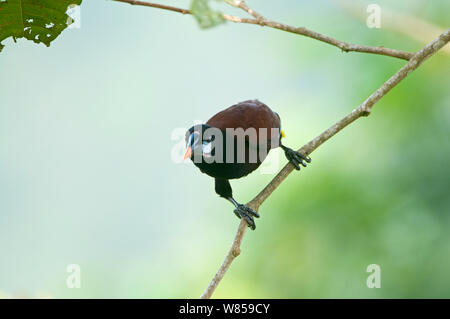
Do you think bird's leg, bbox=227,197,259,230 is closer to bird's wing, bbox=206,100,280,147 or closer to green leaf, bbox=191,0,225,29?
bird's wing, bbox=206,100,280,147

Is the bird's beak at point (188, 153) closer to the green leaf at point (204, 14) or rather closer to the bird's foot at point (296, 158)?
the bird's foot at point (296, 158)

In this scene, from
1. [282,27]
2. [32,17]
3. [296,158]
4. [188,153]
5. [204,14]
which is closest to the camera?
[204,14]

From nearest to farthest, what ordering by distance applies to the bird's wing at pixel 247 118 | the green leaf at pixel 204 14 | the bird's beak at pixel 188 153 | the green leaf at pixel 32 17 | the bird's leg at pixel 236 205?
1. the green leaf at pixel 204 14
2. the green leaf at pixel 32 17
3. the bird's beak at pixel 188 153
4. the bird's leg at pixel 236 205
5. the bird's wing at pixel 247 118

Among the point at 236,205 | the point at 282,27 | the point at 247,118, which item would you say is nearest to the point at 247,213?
the point at 236,205

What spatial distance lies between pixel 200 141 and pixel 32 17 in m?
0.79

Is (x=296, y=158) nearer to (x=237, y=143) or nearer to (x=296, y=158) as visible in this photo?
(x=296, y=158)

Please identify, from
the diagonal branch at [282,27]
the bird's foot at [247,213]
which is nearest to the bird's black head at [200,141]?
the bird's foot at [247,213]

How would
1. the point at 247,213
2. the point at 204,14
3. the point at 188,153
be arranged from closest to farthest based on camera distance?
the point at 204,14, the point at 188,153, the point at 247,213

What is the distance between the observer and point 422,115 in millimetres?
4105

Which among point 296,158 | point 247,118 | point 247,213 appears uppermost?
point 247,118

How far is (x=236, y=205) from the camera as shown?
2277mm

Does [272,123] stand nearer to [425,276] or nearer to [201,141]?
[201,141]

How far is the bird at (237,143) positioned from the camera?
6.98ft

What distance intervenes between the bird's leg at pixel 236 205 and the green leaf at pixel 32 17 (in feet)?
3.25
